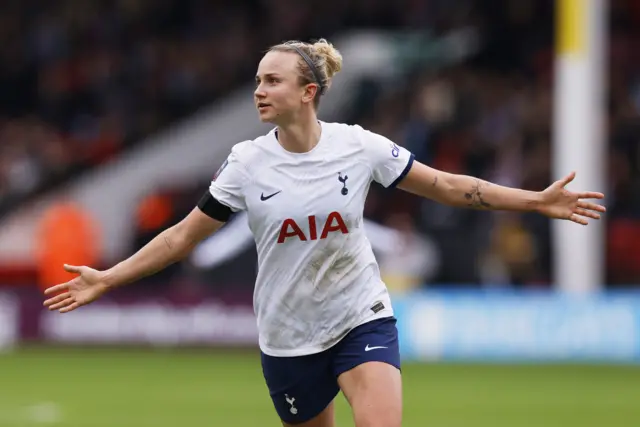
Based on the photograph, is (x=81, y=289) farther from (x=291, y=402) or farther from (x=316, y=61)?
(x=316, y=61)

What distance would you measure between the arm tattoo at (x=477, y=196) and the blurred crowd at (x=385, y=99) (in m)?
11.7

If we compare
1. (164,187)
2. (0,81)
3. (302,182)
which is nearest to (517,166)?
(164,187)

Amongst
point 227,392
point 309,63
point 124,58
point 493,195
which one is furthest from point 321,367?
point 124,58

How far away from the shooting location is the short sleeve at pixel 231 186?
7445 millimetres

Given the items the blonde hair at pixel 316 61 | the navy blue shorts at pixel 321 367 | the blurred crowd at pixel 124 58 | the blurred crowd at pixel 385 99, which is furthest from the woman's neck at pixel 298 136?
the blurred crowd at pixel 124 58

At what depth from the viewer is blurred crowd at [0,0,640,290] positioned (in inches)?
799

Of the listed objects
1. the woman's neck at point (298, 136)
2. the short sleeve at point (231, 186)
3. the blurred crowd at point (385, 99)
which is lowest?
the short sleeve at point (231, 186)

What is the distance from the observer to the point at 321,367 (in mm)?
7641

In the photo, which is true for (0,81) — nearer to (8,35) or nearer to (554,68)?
(8,35)

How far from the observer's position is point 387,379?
737 cm

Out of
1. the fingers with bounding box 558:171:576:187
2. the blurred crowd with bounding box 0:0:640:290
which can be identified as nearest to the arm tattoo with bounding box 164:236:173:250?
the fingers with bounding box 558:171:576:187

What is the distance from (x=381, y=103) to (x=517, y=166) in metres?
3.52

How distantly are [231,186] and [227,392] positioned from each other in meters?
7.96

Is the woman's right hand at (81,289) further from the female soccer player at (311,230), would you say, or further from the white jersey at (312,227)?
the white jersey at (312,227)
